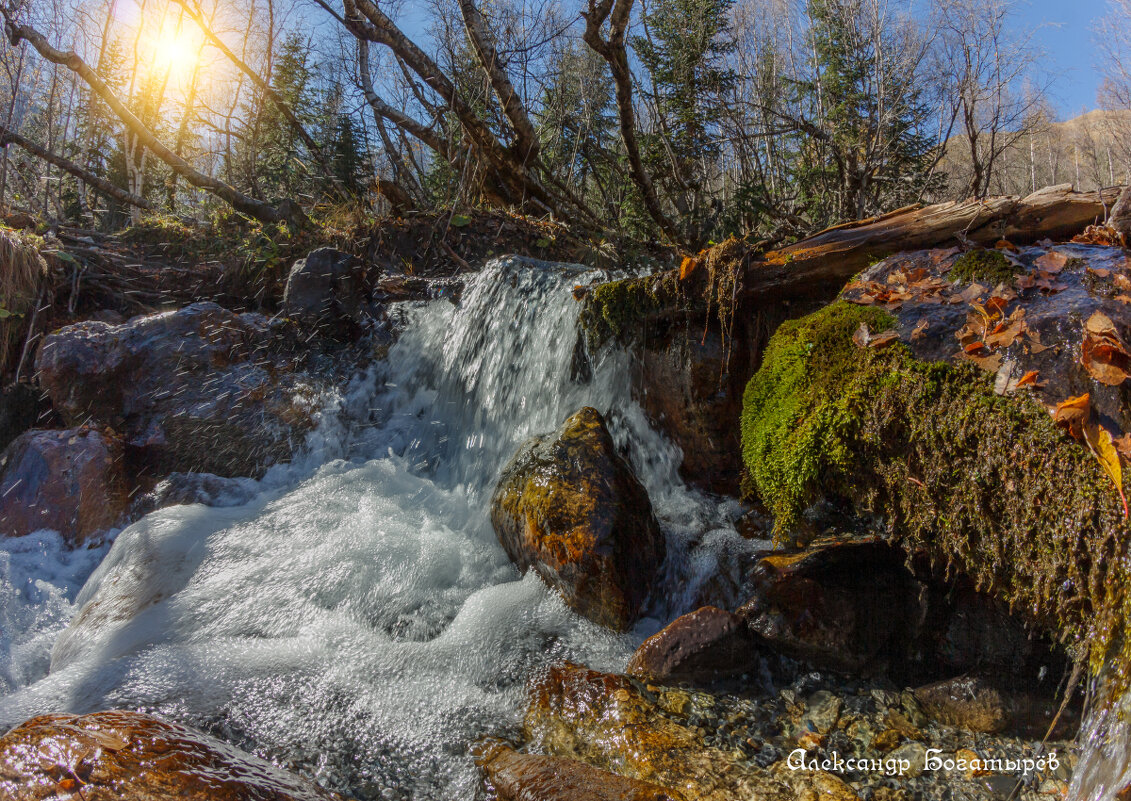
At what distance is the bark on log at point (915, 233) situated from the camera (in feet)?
10.5

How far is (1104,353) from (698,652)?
216cm

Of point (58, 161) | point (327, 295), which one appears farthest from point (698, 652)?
point (58, 161)

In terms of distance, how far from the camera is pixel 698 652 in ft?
9.59

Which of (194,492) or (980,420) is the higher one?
(980,420)

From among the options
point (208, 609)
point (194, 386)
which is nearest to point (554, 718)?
point (208, 609)

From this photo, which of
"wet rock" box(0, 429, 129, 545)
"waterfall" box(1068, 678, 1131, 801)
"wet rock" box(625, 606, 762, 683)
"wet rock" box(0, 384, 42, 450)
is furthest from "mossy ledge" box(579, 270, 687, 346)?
"wet rock" box(0, 384, 42, 450)

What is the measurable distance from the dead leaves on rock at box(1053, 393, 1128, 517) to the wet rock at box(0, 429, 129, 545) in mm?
6398

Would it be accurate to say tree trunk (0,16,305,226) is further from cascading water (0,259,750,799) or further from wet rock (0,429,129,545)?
wet rock (0,429,129,545)

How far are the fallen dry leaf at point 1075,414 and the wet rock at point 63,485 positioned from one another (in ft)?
21.0

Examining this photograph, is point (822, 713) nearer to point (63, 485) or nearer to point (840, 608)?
point (840, 608)

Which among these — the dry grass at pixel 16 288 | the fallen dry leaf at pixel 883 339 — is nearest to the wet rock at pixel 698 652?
the fallen dry leaf at pixel 883 339

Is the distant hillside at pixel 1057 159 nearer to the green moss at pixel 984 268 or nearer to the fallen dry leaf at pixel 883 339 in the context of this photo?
the green moss at pixel 984 268

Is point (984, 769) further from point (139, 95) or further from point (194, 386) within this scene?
point (139, 95)

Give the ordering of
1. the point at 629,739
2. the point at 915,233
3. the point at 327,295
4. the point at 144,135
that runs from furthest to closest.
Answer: the point at 144,135 → the point at 327,295 → the point at 915,233 → the point at 629,739
